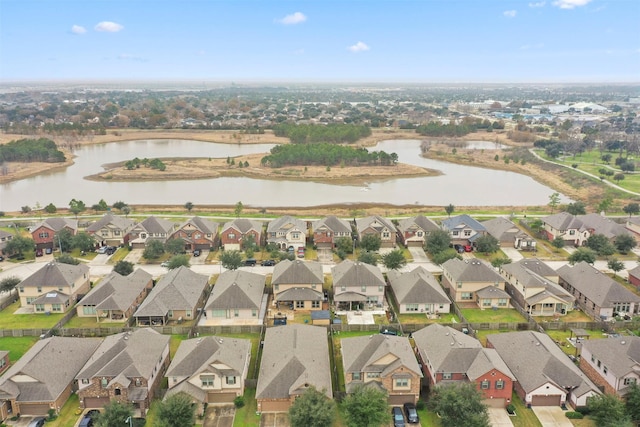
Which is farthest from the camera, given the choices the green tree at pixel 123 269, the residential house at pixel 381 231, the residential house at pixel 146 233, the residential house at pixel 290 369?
the residential house at pixel 381 231

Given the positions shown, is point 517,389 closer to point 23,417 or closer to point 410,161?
point 23,417

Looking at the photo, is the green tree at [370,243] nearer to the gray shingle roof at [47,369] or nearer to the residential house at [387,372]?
the residential house at [387,372]

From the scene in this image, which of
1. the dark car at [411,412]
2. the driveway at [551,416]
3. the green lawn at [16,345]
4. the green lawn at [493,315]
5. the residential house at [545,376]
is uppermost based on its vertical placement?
the residential house at [545,376]

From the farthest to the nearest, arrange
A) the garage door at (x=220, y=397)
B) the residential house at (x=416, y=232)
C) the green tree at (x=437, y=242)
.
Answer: the residential house at (x=416, y=232), the green tree at (x=437, y=242), the garage door at (x=220, y=397)

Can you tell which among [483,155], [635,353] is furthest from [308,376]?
[483,155]

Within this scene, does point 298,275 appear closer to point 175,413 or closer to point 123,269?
point 123,269

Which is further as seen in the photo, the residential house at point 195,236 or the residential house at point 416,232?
the residential house at point 416,232

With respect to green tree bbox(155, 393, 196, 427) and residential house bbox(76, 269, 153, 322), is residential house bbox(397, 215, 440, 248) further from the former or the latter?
green tree bbox(155, 393, 196, 427)

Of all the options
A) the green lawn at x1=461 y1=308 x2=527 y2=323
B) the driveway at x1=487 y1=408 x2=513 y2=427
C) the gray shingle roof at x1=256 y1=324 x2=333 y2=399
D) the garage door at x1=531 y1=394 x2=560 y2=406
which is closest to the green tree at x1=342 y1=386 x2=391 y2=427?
the gray shingle roof at x1=256 y1=324 x2=333 y2=399

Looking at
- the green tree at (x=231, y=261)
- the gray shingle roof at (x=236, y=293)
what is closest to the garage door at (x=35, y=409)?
the gray shingle roof at (x=236, y=293)
